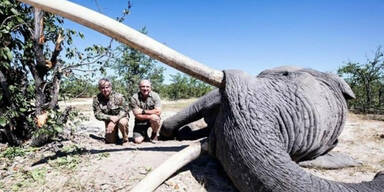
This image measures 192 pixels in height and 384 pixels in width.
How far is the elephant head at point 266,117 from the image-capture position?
2643mm

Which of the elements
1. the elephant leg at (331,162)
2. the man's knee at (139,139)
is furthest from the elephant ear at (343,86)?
the man's knee at (139,139)

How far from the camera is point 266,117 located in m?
2.99

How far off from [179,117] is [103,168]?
5.01 ft

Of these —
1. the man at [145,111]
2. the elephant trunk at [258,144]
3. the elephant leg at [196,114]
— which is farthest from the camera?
the man at [145,111]

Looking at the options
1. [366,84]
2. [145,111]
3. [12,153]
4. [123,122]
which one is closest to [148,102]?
[145,111]

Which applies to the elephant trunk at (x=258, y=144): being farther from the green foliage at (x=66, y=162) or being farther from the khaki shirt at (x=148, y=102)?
the khaki shirt at (x=148, y=102)

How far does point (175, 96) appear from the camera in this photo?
97.8 ft

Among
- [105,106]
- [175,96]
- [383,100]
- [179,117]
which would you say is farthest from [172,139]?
[175,96]

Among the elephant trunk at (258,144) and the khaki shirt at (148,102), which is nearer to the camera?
the elephant trunk at (258,144)

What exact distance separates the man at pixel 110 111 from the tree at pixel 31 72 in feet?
1.62

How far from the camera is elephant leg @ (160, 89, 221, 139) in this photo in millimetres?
4379

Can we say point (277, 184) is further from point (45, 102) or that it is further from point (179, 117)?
point (45, 102)

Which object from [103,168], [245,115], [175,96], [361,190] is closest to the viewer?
[361,190]

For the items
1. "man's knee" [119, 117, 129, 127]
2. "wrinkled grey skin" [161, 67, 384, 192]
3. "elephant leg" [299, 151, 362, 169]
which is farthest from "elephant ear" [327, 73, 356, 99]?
"man's knee" [119, 117, 129, 127]
